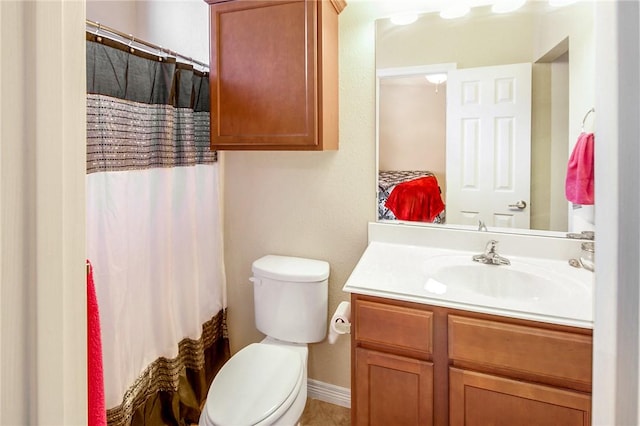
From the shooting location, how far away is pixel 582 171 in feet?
5.04

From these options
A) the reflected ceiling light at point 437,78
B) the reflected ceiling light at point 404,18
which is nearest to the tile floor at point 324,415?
the reflected ceiling light at point 437,78

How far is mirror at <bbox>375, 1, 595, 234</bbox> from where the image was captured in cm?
160

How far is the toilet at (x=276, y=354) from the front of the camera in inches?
54.9

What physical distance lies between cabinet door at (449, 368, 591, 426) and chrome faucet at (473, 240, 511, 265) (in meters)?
0.55

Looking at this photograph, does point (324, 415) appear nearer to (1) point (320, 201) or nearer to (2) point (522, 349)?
(1) point (320, 201)

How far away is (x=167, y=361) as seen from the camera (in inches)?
71.5

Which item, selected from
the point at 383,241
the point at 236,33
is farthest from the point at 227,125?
the point at 383,241

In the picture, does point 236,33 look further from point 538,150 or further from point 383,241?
point 538,150

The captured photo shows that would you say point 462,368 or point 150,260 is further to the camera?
point 150,260

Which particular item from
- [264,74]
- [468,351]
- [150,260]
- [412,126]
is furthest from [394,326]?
[264,74]

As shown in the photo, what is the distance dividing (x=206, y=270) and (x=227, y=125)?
0.79 m

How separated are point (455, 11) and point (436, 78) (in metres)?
0.30

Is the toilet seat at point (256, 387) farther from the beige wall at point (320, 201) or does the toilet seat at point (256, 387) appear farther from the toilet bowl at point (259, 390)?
the beige wall at point (320, 201)

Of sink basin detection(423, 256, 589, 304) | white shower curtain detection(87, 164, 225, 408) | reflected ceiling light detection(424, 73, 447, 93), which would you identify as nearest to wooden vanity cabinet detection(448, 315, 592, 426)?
sink basin detection(423, 256, 589, 304)
